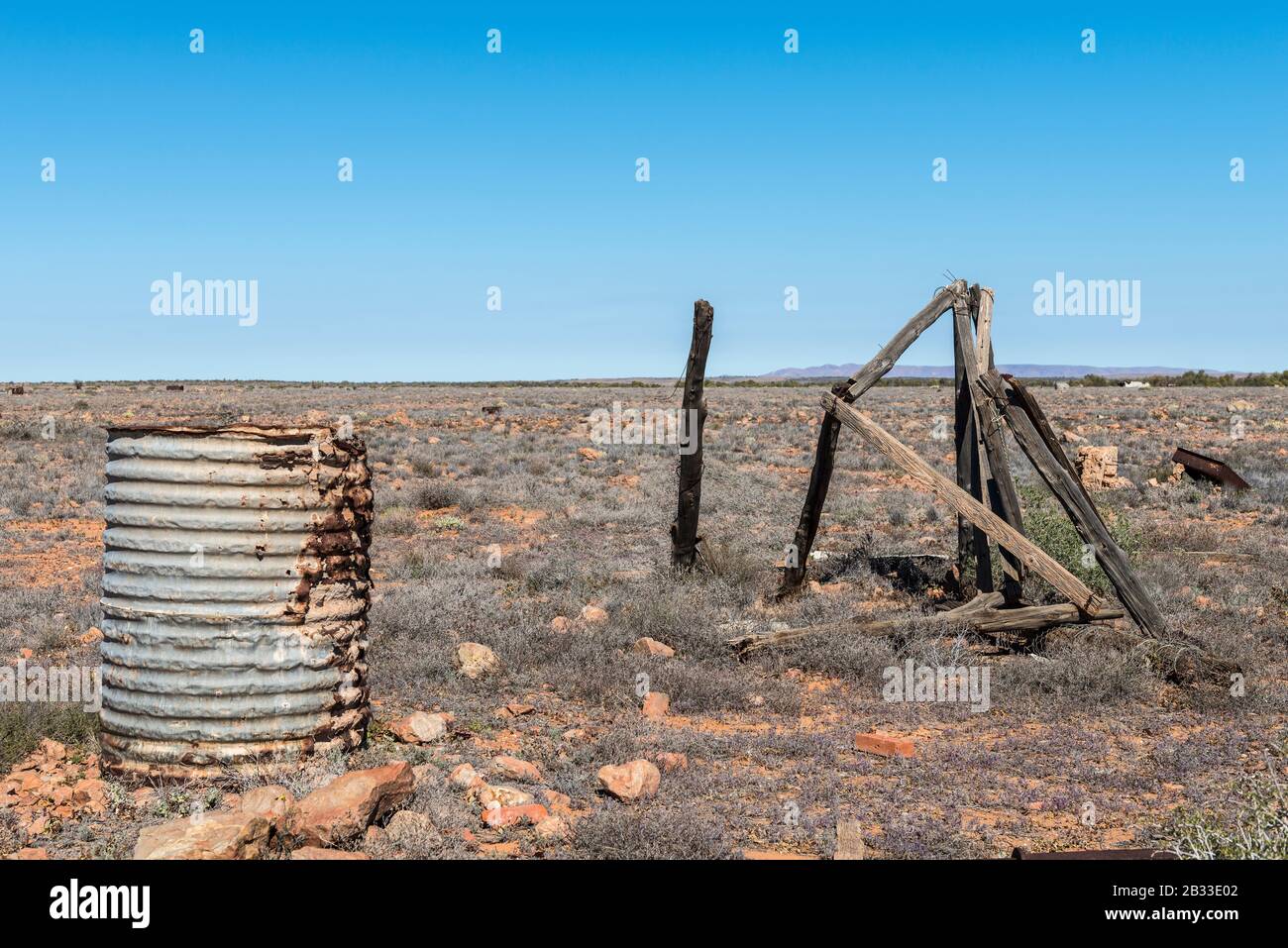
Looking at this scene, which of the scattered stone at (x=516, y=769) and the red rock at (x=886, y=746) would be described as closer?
the scattered stone at (x=516, y=769)

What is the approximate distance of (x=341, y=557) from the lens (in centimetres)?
480

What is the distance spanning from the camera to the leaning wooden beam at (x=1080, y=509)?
713 cm

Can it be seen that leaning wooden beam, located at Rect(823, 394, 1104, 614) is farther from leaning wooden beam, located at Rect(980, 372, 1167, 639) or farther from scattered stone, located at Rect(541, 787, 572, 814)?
scattered stone, located at Rect(541, 787, 572, 814)

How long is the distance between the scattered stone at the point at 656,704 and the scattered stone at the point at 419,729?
1354mm

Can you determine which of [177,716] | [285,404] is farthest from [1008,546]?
[285,404]

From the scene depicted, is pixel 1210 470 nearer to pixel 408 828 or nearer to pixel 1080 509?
pixel 1080 509

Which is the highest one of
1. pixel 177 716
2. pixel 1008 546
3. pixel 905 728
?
pixel 1008 546

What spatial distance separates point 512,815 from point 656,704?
80.6 inches

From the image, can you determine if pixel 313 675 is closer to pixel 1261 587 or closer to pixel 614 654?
pixel 614 654

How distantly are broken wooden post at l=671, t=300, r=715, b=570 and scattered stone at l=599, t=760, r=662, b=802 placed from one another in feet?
16.2

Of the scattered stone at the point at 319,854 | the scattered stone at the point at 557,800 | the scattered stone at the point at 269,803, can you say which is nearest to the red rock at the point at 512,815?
the scattered stone at the point at 557,800

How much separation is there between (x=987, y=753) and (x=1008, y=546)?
2143mm

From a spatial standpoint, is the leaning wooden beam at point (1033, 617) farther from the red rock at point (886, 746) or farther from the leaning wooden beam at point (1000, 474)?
the red rock at point (886, 746)

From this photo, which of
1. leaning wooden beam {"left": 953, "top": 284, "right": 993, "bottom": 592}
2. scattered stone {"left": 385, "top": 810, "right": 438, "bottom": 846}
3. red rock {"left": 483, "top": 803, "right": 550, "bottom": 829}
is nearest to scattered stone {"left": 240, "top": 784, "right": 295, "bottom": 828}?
scattered stone {"left": 385, "top": 810, "right": 438, "bottom": 846}
